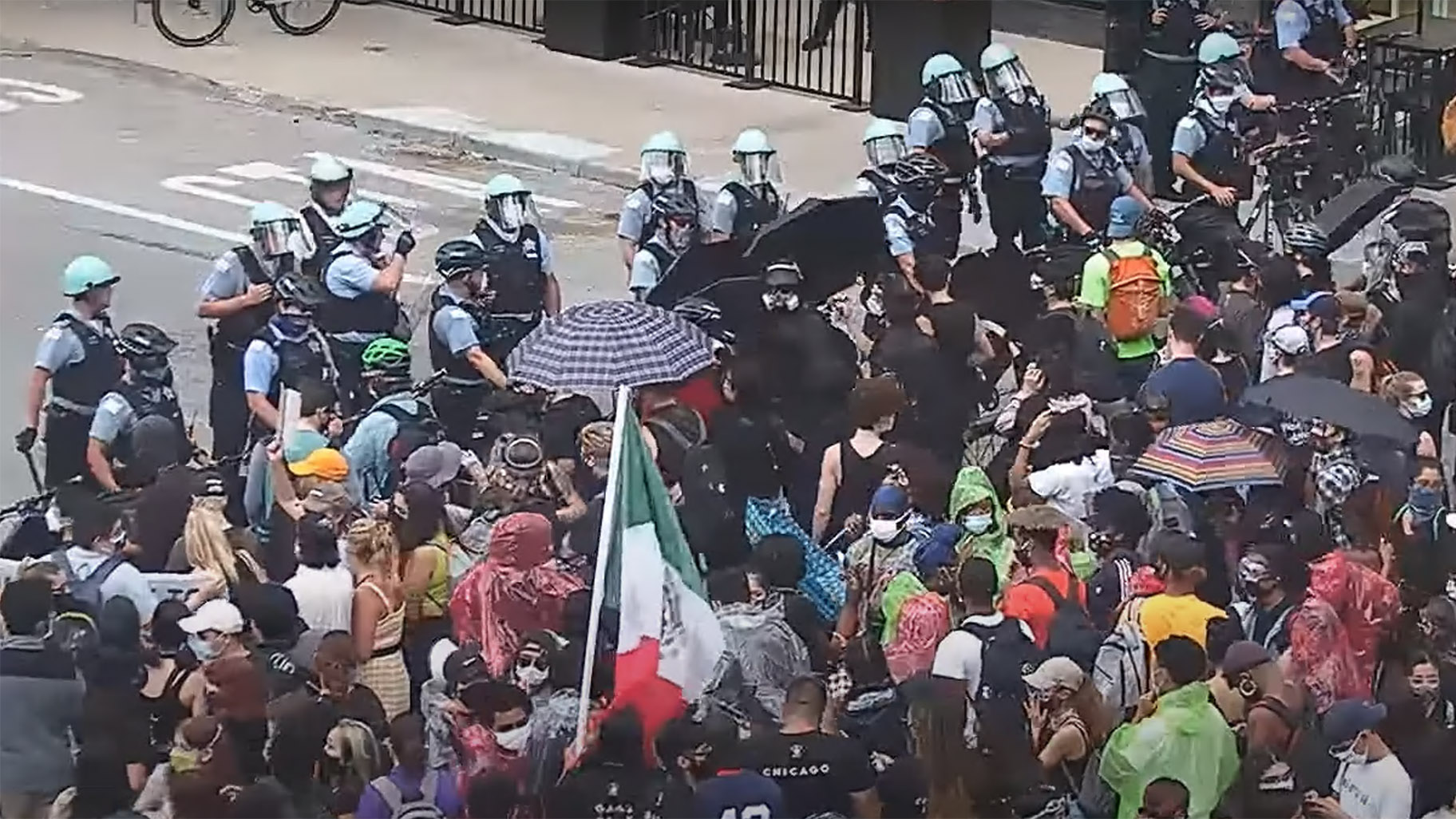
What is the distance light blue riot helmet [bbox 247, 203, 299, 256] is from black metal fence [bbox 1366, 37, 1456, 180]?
894 cm

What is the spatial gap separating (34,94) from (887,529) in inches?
557

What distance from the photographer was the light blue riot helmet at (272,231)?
1279 cm

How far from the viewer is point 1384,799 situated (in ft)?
29.0

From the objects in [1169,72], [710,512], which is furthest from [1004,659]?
[1169,72]

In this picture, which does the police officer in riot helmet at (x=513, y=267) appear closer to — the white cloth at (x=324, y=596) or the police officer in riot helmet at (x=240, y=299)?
the police officer in riot helmet at (x=240, y=299)

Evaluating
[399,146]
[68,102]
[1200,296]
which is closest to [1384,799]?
[1200,296]

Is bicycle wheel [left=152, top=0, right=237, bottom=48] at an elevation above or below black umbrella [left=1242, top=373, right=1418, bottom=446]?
above

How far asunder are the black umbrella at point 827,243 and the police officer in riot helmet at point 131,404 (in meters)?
Result: 2.82

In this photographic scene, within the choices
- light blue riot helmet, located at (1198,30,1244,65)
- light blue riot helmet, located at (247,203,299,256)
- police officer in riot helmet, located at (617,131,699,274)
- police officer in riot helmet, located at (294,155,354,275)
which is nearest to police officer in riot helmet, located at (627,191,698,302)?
police officer in riot helmet, located at (617,131,699,274)

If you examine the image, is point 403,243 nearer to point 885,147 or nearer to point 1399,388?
point 885,147

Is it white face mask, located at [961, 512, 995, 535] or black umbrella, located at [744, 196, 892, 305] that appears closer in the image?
white face mask, located at [961, 512, 995, 535]

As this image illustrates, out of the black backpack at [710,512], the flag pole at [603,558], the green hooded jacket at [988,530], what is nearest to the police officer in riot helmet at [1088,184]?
the green hooded jacket at [988,530]

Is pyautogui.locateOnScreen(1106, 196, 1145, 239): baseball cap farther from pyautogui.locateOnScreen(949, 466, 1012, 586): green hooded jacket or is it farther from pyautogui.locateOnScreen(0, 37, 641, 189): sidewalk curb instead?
pyautogui.locateOnScreen(0, 37, 641, 189): sidewalk curb

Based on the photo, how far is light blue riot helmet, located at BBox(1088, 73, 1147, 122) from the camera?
1506 cm
